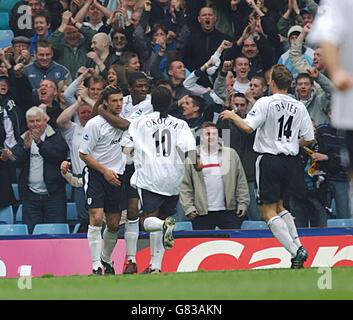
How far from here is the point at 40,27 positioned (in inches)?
626

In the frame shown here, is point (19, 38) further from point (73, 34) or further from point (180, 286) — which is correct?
point (180, 286)

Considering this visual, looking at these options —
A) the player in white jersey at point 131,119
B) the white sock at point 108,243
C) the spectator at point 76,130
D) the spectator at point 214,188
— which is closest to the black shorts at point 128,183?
the player in white jersey at point 131,119

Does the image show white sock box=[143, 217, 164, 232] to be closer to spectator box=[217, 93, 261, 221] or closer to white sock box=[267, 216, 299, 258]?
white sock box=[267, 216, 299, 258]

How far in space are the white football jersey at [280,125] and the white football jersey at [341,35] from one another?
5774mm

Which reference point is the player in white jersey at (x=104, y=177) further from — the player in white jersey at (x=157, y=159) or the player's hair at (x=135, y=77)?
the player's hair at (x=135, y=77)

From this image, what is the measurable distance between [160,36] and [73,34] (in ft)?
3.72

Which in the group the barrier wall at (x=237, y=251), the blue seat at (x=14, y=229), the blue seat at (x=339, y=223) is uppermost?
the blue seat at (x=339, y=223)

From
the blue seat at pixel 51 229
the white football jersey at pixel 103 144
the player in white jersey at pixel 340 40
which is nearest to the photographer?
the player in white jersey at pixel 340 40

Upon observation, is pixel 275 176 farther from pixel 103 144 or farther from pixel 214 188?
pixel 103 144

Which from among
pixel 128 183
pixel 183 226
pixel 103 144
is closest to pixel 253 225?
pixel 183 226

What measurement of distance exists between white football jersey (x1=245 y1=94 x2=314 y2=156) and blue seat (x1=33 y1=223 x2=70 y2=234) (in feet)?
9.38

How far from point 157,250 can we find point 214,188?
1758 millimetres

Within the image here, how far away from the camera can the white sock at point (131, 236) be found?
13.6 metres

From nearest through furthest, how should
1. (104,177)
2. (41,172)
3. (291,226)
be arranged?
(291,226)
(104,177)
(41,172)
